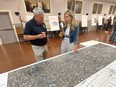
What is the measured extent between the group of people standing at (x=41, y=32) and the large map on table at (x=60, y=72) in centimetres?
32

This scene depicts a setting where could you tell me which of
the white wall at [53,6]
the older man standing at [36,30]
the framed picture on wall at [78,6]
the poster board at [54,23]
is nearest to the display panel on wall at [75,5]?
the framed picture on wall at [78,6]

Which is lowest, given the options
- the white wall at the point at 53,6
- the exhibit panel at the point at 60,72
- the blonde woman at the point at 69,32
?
the exhibit panel at the point at 60,72

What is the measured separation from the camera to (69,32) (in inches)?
60.7

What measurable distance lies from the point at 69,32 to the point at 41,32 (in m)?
0.53

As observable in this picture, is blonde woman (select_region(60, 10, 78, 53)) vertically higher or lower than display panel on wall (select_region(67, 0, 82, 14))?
lower

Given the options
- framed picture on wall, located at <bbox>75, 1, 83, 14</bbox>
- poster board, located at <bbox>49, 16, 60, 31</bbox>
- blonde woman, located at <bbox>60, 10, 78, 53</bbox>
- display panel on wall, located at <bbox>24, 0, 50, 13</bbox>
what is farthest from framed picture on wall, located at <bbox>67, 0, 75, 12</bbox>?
blonde woman, located at <bbox>60, 10, 78, 53</bbox>

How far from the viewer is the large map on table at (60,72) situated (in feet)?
2.26

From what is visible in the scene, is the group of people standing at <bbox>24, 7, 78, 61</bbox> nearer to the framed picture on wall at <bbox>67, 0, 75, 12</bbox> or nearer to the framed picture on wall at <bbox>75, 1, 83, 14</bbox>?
the framed picture on wall at <bbox>67, 0, 75, 12</bbox>

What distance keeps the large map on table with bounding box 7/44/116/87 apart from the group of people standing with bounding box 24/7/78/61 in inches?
12.8

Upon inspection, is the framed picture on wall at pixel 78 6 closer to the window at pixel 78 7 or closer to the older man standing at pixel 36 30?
the window at pixel 78 7

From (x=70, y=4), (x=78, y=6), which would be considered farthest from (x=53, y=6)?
(x=78, y=6)

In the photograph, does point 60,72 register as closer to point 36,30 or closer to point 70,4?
point 36,30

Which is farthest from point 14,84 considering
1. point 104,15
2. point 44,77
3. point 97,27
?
point 104,15

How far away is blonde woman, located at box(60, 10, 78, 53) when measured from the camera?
4.51ft
